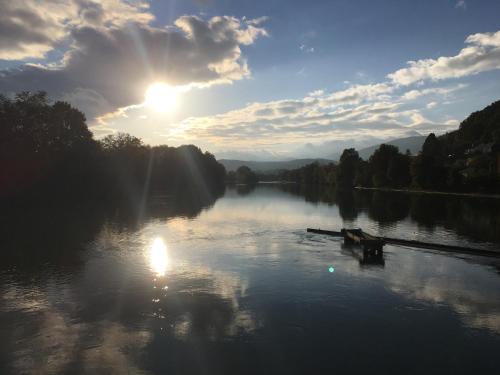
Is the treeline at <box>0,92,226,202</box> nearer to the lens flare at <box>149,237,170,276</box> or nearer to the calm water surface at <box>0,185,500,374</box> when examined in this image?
the calm water surface at <box>0,185,500,374</box>

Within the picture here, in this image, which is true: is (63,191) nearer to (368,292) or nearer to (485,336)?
(368,292)

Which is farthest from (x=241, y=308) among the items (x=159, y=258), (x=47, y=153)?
(x=47, y=153)

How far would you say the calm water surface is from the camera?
1600cm

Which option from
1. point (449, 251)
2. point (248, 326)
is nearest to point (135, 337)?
point (248, 326)

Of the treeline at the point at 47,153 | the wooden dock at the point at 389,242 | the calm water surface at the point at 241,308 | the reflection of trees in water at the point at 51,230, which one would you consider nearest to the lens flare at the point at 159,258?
the calm water surface at the point at 241,308

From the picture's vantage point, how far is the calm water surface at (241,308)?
1600 centimetres

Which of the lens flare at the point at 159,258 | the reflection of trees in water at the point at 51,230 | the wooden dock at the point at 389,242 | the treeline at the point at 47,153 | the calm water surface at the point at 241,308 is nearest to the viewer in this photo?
the calm water surface at the point at 241,308

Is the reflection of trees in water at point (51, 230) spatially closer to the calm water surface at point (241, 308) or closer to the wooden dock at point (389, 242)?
the calm water surface at point (241, 308)

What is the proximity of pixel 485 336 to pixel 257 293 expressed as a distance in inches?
498

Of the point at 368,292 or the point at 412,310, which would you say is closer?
the point at 412,310

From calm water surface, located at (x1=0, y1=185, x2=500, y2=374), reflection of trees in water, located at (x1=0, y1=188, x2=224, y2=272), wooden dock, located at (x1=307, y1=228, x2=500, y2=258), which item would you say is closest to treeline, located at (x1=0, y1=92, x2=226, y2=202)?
reflection of trees in water, located at (x1=0, y1=188, x2=224, y2=272)

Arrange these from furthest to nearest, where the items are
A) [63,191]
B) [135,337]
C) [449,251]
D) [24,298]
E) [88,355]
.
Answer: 1. [63,191]
2. [449,251]
3. [24,298]
4. [135,337]
5. [88,355]

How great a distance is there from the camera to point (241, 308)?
22.0m

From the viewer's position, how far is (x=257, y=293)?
24.7 meters
